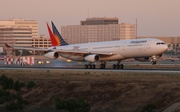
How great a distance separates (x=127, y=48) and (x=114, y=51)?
2.72 metres

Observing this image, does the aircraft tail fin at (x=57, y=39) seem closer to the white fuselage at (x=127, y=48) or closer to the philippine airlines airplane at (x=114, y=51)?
the philippine airlines airplane at (x=114, y=51)

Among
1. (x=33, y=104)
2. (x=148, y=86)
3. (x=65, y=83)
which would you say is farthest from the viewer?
(x=65, y=83)

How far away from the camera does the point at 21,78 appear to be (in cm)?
5272

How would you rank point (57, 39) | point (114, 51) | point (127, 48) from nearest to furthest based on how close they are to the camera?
point (127, 48) → point (114, 51) → point (57, 39)

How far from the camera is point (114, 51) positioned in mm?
70062

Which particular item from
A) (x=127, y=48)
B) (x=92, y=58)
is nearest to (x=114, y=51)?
(x=127, y=48)

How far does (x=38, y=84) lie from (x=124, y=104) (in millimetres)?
12162

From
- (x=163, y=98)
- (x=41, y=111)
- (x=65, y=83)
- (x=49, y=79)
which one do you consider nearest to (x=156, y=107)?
(x=163, y=98)

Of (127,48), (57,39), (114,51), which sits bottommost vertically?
(114,51)

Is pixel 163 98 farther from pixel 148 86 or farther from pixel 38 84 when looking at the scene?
pixel 38 84

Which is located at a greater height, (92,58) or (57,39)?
(57,39)

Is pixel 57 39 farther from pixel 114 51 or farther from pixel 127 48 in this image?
pixel 127 48

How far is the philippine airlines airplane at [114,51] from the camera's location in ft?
216

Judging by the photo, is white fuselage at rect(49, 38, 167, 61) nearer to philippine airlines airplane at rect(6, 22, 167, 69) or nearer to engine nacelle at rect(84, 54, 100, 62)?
philippine airlines airplane at rect(6, 22, 167, 69)
